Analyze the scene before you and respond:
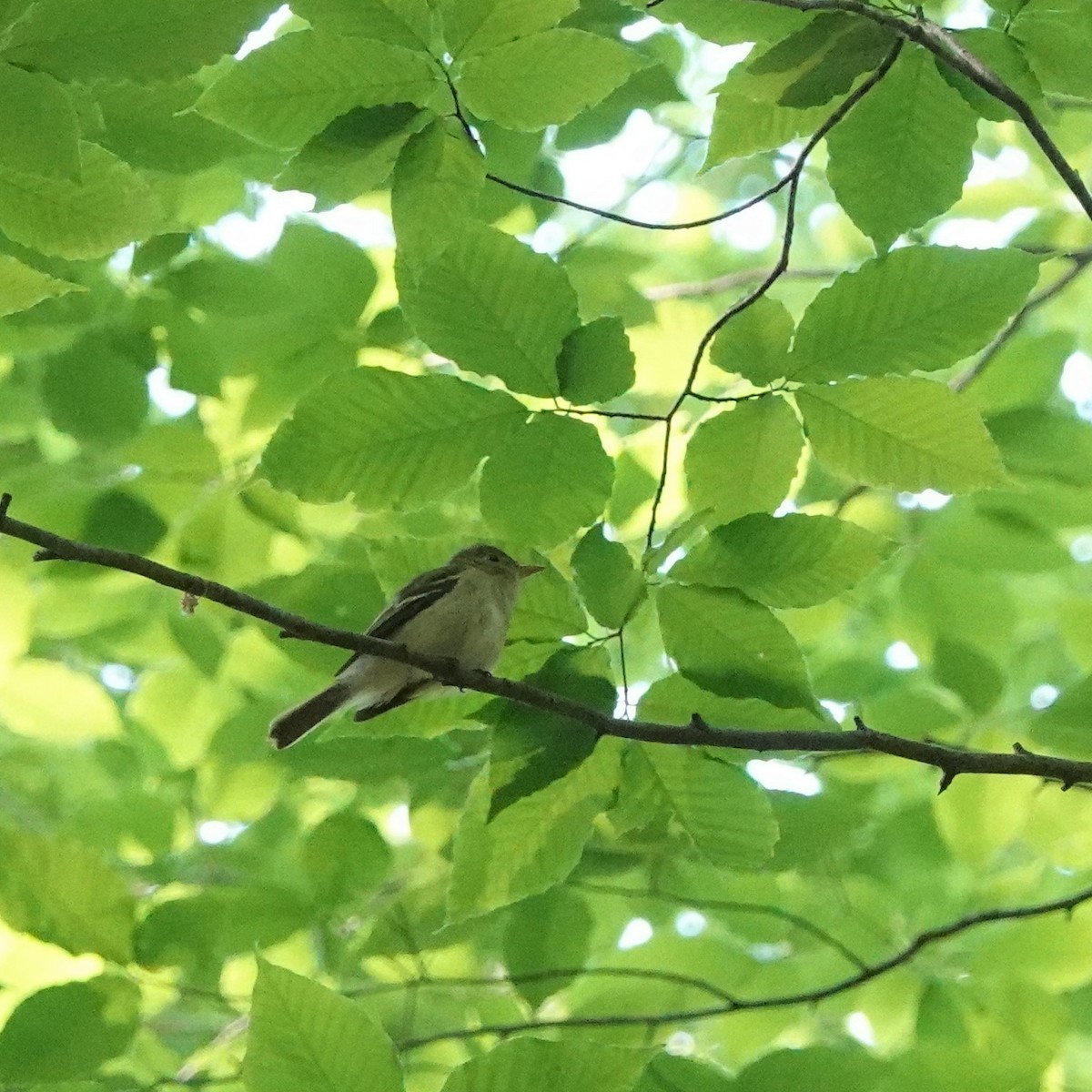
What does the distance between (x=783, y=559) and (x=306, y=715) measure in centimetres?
162

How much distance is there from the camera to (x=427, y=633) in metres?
3.54

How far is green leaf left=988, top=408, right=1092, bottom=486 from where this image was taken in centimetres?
304

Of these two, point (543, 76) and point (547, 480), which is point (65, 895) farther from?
point (543, 76)

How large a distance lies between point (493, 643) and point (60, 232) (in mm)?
1478

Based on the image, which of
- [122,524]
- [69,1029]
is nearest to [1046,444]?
[122,524]

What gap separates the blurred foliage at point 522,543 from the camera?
2006mm

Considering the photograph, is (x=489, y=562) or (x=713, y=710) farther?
(x=489, y=562)

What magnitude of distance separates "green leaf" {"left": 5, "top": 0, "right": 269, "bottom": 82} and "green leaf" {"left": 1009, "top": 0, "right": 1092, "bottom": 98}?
4.21ft

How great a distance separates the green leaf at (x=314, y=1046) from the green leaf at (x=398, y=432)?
31.3 inches

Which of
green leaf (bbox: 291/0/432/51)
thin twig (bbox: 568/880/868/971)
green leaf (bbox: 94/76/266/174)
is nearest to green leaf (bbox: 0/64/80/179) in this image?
green leaf (bbox: 291/0/432/51)

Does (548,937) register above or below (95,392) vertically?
below

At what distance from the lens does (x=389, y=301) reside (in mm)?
3932

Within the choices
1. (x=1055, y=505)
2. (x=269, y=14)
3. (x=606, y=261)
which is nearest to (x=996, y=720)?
(x=1055, y=505)

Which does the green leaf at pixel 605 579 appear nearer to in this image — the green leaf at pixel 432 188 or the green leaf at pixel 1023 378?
the green leaf at pixel 432 188
